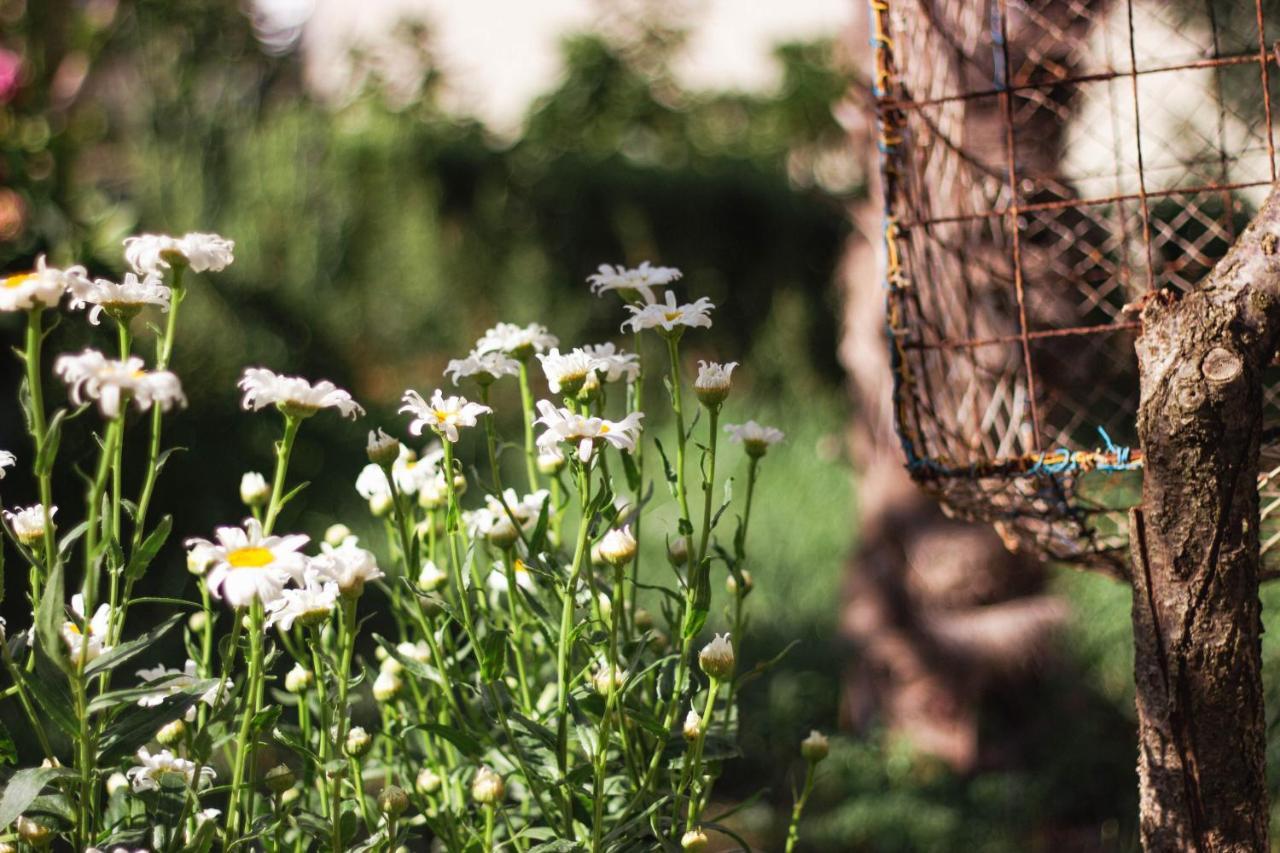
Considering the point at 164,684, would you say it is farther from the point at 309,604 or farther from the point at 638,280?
the point at 638,280

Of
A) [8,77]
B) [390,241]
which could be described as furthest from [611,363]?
[390,241]


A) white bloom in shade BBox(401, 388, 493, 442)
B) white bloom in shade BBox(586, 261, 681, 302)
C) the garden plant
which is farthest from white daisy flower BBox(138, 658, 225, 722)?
white bloom in shade BBox(586, 261, 681, 302)

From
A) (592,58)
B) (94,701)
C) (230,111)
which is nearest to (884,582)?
(94,701)

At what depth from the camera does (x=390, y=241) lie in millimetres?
4215

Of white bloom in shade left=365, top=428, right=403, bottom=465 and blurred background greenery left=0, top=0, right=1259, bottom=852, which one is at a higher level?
blurred background greenery left=0, top=0, right=1259, bottom=852

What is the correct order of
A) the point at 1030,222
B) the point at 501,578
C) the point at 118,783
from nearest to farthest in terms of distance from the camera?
the point at 118,783
the point at 501,578
the point at 1030,222

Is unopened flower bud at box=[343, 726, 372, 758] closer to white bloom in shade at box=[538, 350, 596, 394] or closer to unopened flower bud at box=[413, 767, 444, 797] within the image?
unopened flower bud at box=[413, 767, 444, 797]

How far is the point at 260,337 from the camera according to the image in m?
3.54

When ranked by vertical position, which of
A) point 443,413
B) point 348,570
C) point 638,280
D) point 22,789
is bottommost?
point 22,789

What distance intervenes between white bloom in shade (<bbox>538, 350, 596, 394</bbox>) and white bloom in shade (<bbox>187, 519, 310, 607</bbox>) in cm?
22

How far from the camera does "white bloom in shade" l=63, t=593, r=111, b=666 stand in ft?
2.58

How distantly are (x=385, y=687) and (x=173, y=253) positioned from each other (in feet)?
1.36

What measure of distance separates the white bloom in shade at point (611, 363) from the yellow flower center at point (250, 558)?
0.92ft

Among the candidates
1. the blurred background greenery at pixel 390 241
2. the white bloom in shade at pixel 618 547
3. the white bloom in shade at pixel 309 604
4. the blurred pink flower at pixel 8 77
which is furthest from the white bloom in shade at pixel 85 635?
the blurred pink flower at pixel 8 77
